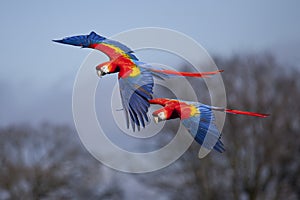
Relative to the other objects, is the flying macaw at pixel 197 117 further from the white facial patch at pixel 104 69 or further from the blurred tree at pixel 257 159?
the blurred tree at pixel 257 159

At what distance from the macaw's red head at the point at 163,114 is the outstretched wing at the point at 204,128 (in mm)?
110

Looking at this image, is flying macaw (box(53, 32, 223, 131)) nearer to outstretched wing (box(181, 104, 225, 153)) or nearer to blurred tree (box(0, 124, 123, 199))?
outstretched wing (box(181, 104, 225, 153))

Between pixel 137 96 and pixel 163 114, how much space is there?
0.22 m

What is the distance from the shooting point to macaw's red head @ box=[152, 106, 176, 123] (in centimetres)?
297

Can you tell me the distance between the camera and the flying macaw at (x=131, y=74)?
2.80 meters

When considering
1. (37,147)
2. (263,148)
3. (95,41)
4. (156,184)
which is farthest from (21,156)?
(95,41)

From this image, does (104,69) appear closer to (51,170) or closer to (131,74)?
(131,74)

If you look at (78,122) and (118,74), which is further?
(118,74)

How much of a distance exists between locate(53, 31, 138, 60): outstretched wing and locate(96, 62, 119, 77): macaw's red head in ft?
0.37

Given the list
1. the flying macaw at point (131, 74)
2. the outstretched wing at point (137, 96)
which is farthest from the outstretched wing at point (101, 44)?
the outstretched wing at point (137, 96)

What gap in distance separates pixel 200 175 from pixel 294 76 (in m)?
5.60

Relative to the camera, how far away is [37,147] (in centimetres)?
2875

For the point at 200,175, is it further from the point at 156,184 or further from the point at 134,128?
the point at 134,128

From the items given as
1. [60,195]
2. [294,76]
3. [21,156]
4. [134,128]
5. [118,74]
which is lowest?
[60,195]
